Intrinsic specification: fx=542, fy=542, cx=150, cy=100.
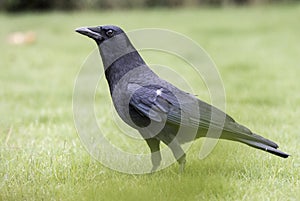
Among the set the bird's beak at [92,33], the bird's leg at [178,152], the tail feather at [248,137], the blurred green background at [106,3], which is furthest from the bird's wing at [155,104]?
the blurred green background at [106,3]

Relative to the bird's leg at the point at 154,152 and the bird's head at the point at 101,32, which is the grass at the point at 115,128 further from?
the bird's head at the point at 101,32

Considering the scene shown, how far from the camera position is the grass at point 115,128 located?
9.93 ft

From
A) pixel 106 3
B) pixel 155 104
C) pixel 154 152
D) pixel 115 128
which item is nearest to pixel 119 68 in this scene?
pixel 155 104

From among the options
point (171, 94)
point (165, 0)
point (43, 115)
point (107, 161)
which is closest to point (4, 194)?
point (107, 161)

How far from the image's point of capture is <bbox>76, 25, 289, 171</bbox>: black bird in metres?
3.24

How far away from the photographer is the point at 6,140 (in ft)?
14.2

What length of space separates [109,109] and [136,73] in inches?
93.2

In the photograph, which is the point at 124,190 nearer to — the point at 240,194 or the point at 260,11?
the point at 240,194

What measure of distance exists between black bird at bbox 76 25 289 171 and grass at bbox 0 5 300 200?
0.74ft

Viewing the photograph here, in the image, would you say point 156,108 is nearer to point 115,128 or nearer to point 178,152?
point 178,152

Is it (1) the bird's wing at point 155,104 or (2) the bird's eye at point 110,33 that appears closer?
(1) the bird's wing at point 155,104

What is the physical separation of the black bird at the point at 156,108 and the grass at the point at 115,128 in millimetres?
226

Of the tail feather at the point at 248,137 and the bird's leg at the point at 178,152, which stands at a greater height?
the tail feather at the point at 248,137

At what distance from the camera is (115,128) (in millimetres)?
4934
